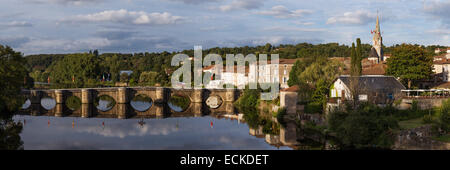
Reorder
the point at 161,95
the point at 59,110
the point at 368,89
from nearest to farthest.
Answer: the point at 368,89, the point at 59,110, the point at 161,95

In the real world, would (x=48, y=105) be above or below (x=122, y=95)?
below

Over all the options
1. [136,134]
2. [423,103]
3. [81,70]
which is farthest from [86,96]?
[423,103]

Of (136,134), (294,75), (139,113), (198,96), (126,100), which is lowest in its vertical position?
(136,134)

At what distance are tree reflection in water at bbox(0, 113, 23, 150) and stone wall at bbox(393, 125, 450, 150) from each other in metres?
23.6

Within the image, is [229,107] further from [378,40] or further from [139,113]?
[378,40]

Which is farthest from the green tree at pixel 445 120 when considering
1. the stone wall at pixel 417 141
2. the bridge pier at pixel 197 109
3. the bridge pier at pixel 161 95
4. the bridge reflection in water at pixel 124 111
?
the bridge pier at pixel 161 95

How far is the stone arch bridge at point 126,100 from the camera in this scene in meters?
51.2

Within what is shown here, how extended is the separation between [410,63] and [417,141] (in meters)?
22.7

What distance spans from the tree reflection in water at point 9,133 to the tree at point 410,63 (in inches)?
1481

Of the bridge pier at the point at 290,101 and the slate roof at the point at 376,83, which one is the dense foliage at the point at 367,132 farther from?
the bridge pier at the point at 290,101

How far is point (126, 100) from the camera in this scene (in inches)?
2320

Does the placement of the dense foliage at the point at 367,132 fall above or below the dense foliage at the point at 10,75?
below

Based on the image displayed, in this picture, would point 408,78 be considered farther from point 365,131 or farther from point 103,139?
point 103,139
